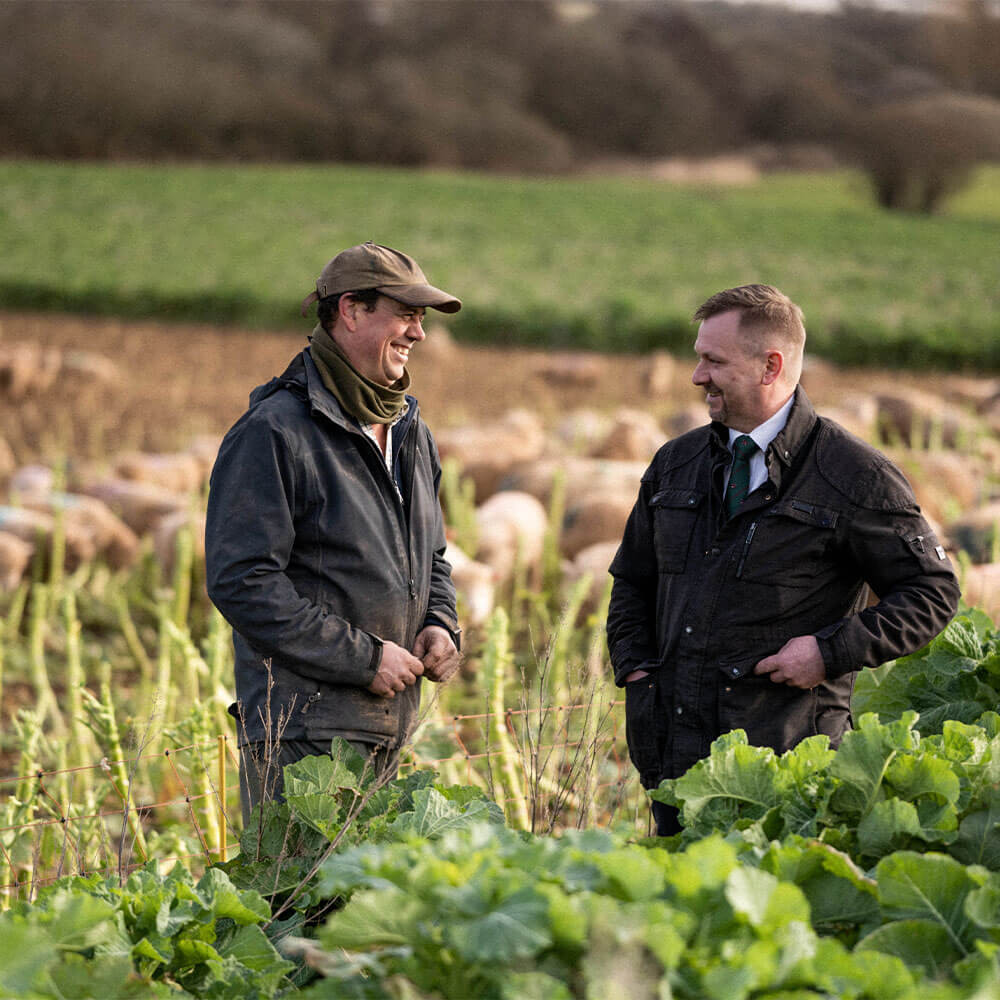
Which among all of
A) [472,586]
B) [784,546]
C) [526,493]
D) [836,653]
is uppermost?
[784,546]

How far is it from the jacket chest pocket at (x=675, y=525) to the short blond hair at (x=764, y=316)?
390 millimetres

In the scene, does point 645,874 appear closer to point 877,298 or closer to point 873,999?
point 873,999

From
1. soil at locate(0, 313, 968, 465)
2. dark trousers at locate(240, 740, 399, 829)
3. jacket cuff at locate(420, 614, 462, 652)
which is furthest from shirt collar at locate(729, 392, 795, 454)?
soil at locate(0, 313, 968, 465)

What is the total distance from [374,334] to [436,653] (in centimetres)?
81

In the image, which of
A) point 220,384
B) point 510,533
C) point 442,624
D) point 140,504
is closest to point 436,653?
point 442,624

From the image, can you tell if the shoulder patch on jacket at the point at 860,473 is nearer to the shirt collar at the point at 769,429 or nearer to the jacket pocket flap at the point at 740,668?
the shirt collar at the point at 769,429

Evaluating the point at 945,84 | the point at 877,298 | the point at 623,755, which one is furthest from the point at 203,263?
the point at 945,84

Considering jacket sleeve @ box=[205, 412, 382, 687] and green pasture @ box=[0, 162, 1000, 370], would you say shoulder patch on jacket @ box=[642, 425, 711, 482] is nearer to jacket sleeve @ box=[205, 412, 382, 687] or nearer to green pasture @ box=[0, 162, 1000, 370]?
jacket sleeve @ box=[205, 412, 382, 687]

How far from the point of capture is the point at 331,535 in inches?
116

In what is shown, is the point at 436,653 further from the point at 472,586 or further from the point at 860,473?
the point at 472,586

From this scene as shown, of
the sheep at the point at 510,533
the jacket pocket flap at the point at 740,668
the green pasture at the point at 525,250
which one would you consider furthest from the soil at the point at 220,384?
the jacket pocket flap at the point at 740,668

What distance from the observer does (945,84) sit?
218 feet

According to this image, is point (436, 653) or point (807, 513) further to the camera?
point (436, 653)

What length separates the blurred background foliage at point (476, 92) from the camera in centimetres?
5247
